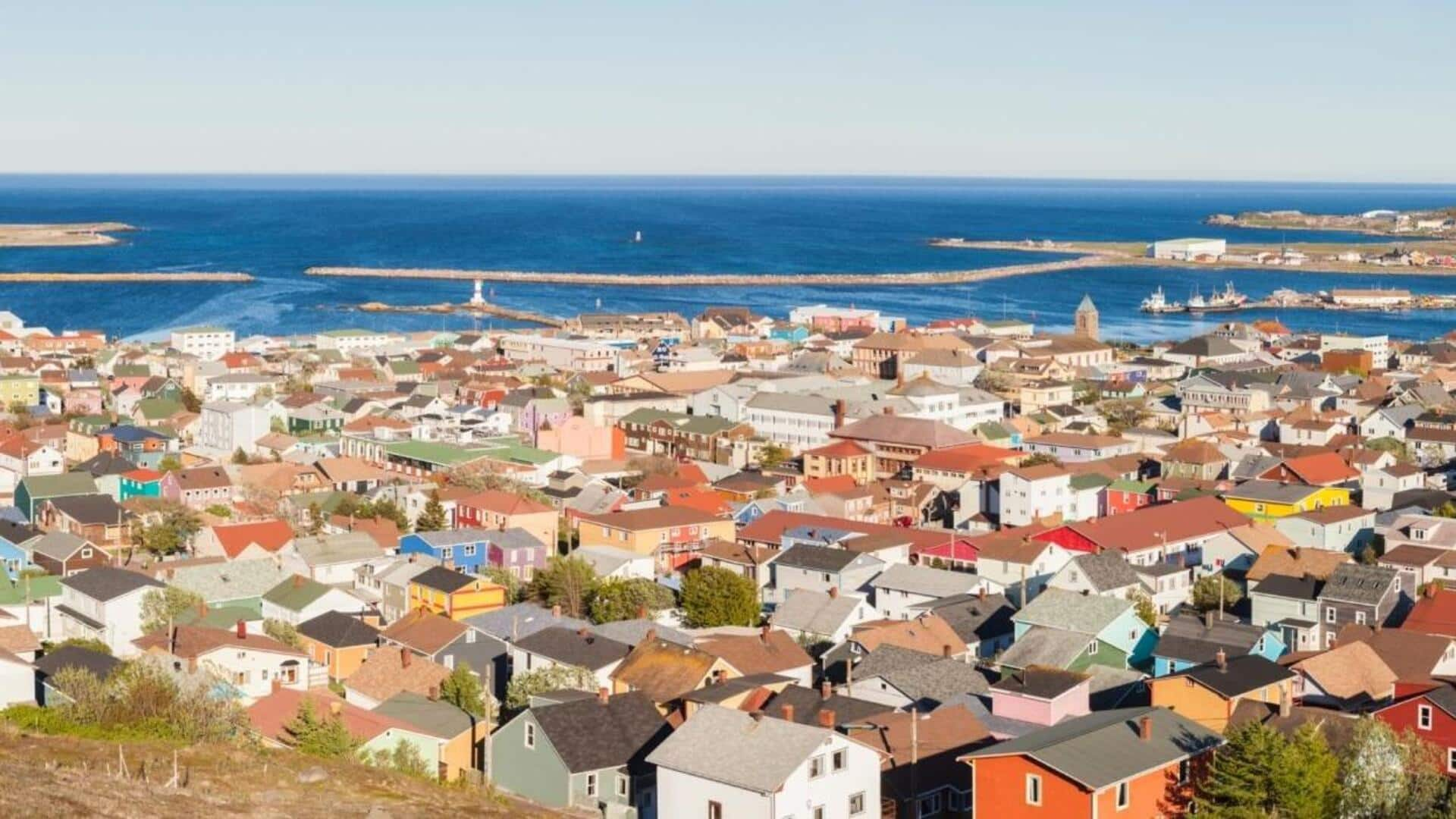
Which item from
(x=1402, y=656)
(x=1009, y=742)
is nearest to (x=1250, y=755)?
(x=1009, y=742)

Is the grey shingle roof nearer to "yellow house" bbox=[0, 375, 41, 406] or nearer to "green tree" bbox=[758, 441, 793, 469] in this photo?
"green tree" bbox=[758, 441, 793, 469]

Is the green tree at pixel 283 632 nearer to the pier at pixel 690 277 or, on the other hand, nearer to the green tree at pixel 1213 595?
the green tree at pixel 1213 595

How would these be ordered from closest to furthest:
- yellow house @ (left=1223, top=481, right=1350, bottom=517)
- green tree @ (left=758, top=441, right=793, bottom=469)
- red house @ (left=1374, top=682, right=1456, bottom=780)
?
red house @ (left=1374, top=682, right=1456, bottom=780) → yellow house @ (left=1223, top=481, right=1350, bottom=517) → green tree @ (left=758, top=441, right=793, bottom=469)

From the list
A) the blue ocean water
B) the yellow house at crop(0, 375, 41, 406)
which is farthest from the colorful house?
the blue ocean water

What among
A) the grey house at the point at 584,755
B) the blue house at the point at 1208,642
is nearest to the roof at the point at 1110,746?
the grey house at the point at 584,755

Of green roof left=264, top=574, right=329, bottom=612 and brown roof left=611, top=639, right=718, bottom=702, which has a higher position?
brown roof left=611, top=639, right=718, bottom=702

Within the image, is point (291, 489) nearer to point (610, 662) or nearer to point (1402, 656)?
point (610, 662)

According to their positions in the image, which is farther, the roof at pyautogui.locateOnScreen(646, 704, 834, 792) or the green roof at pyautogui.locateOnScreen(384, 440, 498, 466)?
the green roof at pyautogui.locateOnScreen(384, 440, 498, 466)
